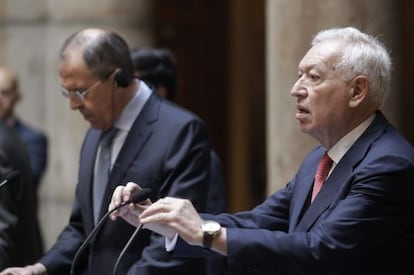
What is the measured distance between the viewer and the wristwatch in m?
3.90

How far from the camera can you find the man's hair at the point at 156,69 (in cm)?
633

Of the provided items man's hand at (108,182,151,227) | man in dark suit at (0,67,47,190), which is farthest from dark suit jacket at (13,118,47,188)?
man's hand at (108,182,151,227)

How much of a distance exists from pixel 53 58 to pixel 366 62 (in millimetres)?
5099

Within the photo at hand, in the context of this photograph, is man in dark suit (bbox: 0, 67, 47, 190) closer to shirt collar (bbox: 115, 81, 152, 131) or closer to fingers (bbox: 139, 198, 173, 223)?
shirt collar (bbox: 115, 81, 152, 131)

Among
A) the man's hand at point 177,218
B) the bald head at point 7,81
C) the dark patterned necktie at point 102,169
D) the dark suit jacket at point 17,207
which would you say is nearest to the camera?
the man's hand at point 177,218

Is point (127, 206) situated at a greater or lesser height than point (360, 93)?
lesser

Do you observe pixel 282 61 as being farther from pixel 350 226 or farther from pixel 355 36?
pixel 350 226

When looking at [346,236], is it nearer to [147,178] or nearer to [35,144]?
[147,178]

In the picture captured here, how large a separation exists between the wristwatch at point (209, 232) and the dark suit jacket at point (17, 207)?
178cm

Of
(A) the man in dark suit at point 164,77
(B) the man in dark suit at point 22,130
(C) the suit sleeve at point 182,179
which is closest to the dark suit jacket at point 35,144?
(B) the man in dark suit at point 22,130

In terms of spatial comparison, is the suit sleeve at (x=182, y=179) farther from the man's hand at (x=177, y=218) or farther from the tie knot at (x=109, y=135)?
the man's hand at (x=177, y=218)

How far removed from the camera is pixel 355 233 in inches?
155

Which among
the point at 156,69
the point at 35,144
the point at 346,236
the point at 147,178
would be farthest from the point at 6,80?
the point at 346,236

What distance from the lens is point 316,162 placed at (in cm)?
444
